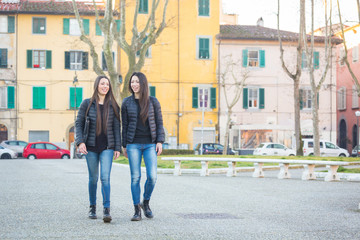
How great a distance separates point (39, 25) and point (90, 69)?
211 inches

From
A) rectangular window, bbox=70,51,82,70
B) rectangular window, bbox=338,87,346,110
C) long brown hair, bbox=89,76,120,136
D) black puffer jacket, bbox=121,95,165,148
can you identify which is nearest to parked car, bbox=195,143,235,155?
rectangular window, bbox=70,51,82,70

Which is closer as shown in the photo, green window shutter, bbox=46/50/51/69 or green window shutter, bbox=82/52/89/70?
green window shutter, bbox=46/50/51/69

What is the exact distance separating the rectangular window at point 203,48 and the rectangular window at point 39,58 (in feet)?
40.5

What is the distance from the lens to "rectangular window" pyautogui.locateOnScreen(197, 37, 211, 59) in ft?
173

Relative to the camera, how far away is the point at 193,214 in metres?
8.91

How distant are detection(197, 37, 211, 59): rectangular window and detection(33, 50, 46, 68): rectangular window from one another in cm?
1234

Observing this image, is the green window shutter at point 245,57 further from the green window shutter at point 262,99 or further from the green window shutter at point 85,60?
the green window shutter at point 85,60

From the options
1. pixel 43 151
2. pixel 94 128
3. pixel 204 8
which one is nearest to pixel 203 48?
pixel 204 8

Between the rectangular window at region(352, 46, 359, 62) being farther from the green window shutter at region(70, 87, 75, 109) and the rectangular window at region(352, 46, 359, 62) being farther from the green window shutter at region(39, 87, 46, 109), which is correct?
the green window shutter at region(39, 87, 46, 109)

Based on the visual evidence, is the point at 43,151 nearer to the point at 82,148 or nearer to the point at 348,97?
the point at 348,97

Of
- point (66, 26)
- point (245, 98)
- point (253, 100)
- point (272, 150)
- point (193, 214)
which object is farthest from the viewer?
point (253, 100)

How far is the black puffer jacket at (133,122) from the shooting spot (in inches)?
321

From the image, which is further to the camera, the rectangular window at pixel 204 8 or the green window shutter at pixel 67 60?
the rectangular window at pixel 204 8

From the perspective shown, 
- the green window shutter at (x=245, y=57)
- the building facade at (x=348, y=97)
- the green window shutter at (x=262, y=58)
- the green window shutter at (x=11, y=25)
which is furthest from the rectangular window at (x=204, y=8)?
the green window shutter at (x=11, y=25)
